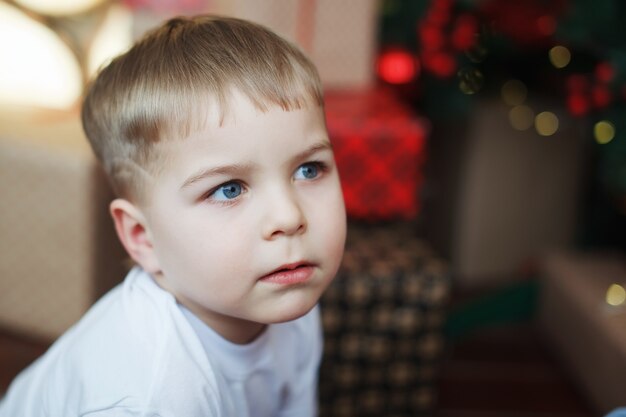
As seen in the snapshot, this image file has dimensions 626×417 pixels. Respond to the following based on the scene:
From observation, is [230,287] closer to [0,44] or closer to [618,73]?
[618,73]

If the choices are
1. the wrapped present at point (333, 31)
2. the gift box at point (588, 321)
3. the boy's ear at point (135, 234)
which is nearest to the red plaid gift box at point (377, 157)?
the wrapped present at point (333, 31)

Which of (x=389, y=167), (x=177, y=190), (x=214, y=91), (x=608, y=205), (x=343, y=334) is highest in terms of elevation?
(x=214, y=91)

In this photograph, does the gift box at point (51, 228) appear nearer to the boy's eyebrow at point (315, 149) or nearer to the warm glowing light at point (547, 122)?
the boy's eyebrow at point (315, 149)

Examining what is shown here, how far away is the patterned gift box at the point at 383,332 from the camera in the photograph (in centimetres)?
142

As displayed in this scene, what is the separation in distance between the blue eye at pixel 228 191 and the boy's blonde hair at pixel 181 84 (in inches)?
2.6

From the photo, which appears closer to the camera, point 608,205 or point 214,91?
point 214,91

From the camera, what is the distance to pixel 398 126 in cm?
147

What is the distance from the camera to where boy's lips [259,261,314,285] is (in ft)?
2.49

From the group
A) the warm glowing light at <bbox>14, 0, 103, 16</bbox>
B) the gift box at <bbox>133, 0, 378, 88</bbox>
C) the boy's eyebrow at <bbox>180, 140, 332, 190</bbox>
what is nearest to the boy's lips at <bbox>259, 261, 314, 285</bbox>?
the boy's eyebrow at <bbox>180, 140, 332, 190</bbox>

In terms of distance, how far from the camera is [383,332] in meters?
1.44

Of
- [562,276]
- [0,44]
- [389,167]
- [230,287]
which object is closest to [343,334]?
[389,167]

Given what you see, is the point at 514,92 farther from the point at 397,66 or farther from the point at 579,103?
the point at 579,103

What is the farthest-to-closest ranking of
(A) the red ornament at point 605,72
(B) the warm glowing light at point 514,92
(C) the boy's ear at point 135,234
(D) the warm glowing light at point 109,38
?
1. (B) the warm glowing light at point 514,92
2. (D) the warm glowing light at point 109,38
3. (A) the red ornament at point 605,72
4. (C) the boy's ear at point 135,234

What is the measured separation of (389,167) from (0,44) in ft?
3.02
